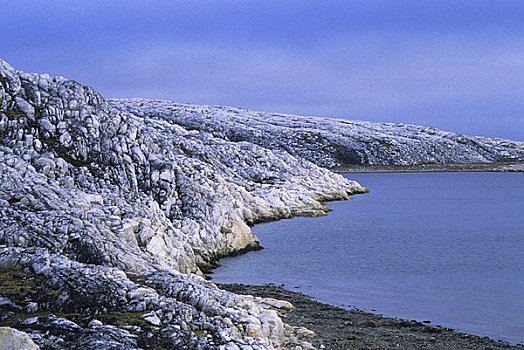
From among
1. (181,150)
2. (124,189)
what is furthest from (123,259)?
(181,150)

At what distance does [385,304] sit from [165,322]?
13028 millimetres

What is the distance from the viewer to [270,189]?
60875 millimetres

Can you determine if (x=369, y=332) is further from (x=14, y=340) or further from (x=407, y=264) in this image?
(x=407, y=264)

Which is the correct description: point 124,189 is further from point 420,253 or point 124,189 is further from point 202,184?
point 420,253

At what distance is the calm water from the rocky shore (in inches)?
156

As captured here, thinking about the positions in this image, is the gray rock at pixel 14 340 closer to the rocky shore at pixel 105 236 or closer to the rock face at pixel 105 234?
the rocky shore at pixel 105 236

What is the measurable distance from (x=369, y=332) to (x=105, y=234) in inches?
447

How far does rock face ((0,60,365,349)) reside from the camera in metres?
15.6

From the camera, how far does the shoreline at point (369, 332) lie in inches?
709

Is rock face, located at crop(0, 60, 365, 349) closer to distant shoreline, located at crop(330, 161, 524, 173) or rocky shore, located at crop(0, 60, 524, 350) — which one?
rocky shore, located at crop(0, 60, 524, 350)

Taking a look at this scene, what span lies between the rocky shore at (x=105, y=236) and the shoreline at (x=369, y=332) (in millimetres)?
1155

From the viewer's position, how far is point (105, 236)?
22.4m

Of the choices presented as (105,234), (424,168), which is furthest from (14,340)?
(424,168)

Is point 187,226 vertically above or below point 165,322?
above
